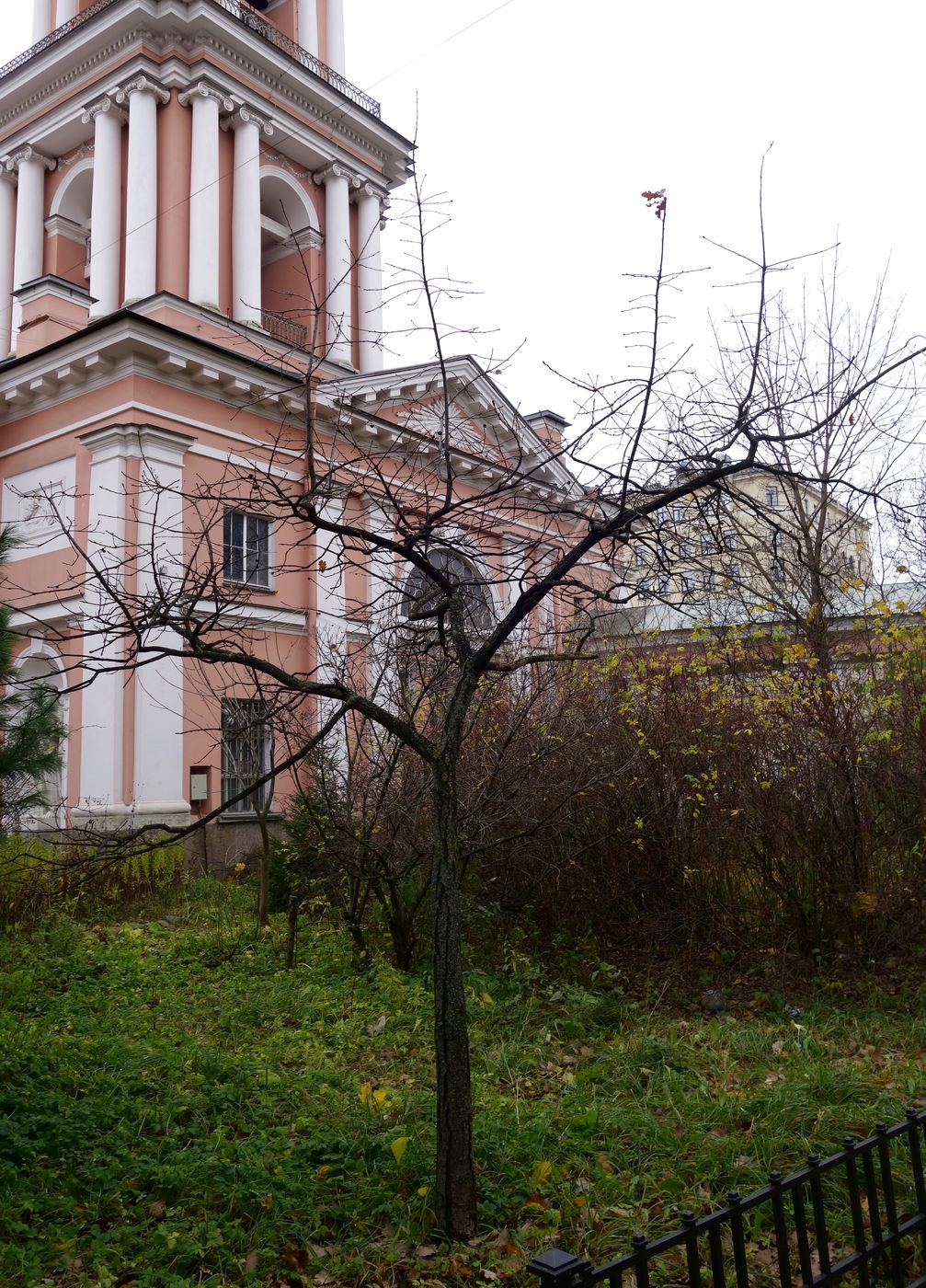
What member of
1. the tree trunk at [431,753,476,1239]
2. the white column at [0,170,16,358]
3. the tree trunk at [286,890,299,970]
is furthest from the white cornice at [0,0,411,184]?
the tree trunk at [431,753,476,1239]

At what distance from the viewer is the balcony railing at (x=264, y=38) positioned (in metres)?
22.5

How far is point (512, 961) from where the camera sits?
29.2 ft

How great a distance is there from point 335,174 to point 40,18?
27.0 ft

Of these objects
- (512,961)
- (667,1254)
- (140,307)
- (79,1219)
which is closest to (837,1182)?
(667,1254)

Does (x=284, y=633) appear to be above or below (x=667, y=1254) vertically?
above

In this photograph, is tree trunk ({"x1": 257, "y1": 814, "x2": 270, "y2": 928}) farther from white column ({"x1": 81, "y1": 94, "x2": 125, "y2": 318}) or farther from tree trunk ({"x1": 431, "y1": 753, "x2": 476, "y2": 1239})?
white column ({"x1": 81, "y1": 94, "x2": 125, "y2": 318})

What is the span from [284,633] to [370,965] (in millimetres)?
9654

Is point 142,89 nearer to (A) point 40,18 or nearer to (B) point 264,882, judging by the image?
(A) point 40,18

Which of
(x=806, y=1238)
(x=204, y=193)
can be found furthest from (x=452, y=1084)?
(x=204, y=193)

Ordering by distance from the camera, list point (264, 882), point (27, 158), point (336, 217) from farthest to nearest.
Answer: point (336, 217)
point (27, 158)
point (264, 882)

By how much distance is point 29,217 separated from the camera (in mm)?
23812

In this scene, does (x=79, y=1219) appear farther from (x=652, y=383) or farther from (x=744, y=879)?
(x=744, y=879)

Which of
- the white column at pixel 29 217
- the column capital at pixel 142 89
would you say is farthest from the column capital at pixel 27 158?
the column capital at pixel 142 89

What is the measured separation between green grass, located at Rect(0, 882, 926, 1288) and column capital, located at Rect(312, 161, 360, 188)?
66.9 ft
